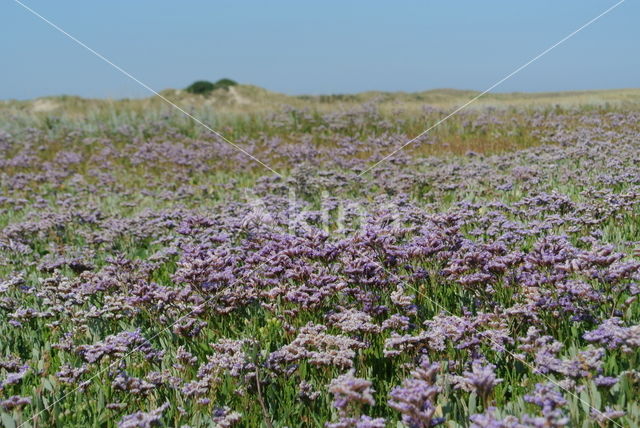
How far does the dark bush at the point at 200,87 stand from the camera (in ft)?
224

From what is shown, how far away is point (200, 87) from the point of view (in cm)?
6956

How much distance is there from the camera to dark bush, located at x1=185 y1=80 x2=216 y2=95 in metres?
68.2

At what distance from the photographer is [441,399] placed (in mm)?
3574

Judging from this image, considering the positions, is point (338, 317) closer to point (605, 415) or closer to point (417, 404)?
point (417, 404)

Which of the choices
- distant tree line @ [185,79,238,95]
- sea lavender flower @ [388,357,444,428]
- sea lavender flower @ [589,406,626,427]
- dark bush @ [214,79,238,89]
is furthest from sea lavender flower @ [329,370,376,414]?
distant tree line @ [185,79,238,95]

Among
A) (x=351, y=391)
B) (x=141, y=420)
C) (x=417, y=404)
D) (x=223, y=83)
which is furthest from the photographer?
(x=223, y=83)

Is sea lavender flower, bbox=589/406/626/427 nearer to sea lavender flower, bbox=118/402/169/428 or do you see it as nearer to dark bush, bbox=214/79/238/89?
sea lavender flower, bbox=118/402/169/428

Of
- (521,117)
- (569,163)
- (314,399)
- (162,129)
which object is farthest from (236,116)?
(314,399)

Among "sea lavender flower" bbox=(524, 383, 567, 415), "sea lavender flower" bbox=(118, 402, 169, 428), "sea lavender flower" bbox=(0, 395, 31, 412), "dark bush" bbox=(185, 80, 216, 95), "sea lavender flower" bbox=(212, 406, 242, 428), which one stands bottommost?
"sea lavender flower" bbox=(212, 406, 242, 428)

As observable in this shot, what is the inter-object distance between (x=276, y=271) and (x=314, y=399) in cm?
176

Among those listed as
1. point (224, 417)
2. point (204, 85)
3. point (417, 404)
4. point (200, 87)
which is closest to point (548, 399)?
point (417, 404)

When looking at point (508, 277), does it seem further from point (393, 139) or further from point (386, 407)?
point (393, 139)

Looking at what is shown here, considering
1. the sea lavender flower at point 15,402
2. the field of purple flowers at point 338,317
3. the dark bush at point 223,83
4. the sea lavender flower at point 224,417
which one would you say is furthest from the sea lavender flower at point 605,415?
the dark bush at point 223,83

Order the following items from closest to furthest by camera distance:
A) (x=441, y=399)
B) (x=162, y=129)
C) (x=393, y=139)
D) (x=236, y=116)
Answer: (x=441, y=399) < (x=393, y=139) < (x=162, y=129) < (x=236, y=116)
